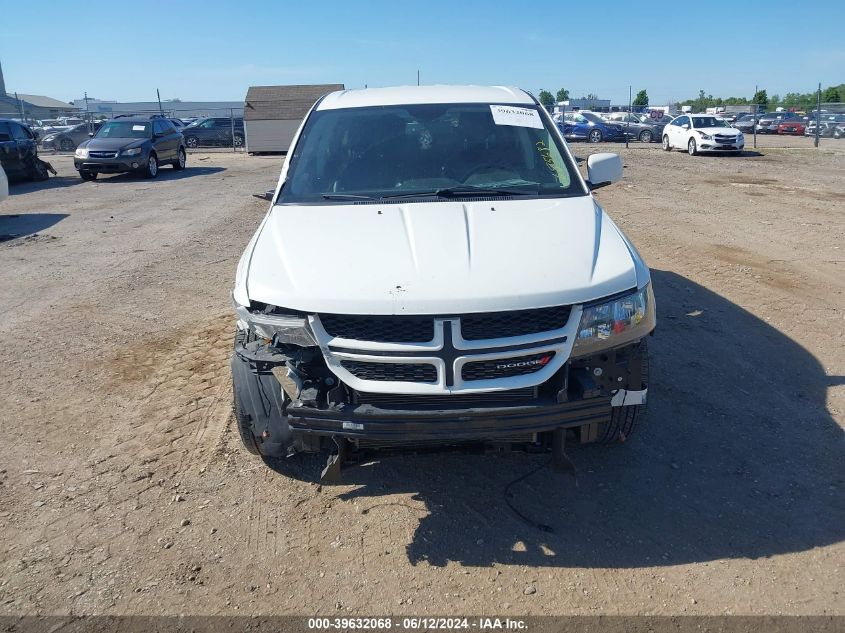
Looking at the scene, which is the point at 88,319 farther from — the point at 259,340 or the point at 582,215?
the point at 582,215

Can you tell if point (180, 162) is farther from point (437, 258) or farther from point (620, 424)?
point (620, 424)

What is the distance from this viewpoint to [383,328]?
301 cm

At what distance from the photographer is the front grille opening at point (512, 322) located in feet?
9.83

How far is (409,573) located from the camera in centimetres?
309

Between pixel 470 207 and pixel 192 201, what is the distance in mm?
12317

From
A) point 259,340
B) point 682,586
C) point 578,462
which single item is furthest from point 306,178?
point 682,586

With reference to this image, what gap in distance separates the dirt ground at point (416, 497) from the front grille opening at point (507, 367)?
792 mm

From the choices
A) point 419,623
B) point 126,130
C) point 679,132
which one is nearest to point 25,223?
point 126,130

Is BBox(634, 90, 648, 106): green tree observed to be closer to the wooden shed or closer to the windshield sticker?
the wooden shed

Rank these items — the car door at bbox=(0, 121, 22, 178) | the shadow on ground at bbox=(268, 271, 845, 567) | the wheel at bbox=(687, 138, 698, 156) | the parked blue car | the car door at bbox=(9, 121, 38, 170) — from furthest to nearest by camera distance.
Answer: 1. the parked blue car
2. the wheel at bbox=(687, 138, 698, 156)
3. the car door at bbox=(9, 121, 38, 170)
4. the car door at bbox=(0, 121, 22, 178)
5. the shadow on ground at bbox=(268, 271, 845, 567)

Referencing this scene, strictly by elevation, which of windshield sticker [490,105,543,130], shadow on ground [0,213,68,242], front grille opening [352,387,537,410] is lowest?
shadow on ground [0,213,68,242]

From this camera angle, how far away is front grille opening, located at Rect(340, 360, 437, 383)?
3.02 meters

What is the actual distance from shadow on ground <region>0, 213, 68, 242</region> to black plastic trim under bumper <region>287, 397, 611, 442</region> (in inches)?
382

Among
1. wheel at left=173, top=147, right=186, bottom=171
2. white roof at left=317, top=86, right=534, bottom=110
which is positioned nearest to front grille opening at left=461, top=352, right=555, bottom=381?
white roof at left=317, top=86, right=534, bottom=110
